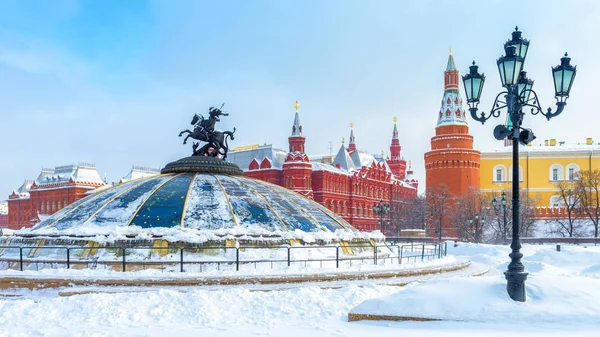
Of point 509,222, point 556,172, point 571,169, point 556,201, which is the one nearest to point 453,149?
point 509,222

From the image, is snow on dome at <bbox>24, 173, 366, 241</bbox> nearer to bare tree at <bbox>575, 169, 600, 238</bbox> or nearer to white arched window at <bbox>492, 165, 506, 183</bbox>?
bare tree at <bbox>575, 169, 600, 238</bbox>

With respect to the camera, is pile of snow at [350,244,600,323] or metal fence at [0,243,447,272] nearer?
pile of snow at [350,244,600,323]

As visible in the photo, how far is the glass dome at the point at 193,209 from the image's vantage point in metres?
11.5

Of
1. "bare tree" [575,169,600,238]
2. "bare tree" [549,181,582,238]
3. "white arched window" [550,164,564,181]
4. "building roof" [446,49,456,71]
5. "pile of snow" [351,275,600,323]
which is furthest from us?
"white arched window" [550,164,564,181]

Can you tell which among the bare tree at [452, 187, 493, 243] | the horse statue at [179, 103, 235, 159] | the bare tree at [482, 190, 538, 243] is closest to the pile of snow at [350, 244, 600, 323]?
the horse statue at [179, 103, 235, 159]

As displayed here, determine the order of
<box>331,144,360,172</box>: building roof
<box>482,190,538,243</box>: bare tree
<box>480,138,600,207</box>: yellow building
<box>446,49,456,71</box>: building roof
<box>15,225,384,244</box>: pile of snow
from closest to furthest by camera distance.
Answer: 1. <box>15,225,384,244</box>: pile of snow
2. <box>482,190,538,243</box>: bare tree
3. <box>446,49,456,71</box>: building roof
4. <box>480,138,600,207</box>: yellow building
5. <box>331,144,360,172</box>: building roof

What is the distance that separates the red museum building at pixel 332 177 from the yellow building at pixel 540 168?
458 inches

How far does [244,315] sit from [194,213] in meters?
4.36

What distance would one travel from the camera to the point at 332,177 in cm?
5962

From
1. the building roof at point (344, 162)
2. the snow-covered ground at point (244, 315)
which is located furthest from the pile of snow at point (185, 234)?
the building roof at point (344, 162)

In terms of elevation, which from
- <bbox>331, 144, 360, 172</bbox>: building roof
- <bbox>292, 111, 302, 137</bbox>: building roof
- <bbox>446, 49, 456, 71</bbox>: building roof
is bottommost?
<bbox>331, 144, 360, 172</bbox>: building roof

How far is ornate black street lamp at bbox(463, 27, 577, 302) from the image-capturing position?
7.51m

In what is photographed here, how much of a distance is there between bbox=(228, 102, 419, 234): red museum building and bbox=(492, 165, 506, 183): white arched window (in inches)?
463

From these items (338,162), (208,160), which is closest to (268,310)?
(208,160)
